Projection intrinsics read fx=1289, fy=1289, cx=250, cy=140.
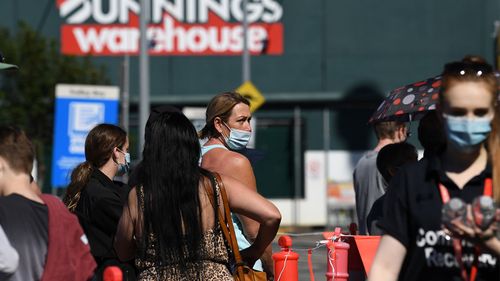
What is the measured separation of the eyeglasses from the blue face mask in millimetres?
175

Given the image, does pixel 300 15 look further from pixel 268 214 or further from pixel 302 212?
pixel 268 214

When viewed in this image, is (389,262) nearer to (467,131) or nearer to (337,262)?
(467,131)

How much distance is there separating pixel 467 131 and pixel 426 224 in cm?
36

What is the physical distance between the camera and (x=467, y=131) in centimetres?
423

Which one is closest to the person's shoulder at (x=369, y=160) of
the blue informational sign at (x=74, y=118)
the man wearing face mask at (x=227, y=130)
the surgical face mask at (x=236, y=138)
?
the man wearing face mask at (x=227, y=130)

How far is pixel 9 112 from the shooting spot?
31.6 meters

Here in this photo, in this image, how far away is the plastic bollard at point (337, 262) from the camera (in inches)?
277

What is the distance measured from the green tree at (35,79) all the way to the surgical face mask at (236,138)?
24.5 meters

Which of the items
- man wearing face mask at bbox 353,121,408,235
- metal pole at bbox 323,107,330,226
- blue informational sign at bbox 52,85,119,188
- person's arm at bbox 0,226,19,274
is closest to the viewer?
person's arm at bbox 0,226,19,274

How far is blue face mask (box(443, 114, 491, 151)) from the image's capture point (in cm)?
423

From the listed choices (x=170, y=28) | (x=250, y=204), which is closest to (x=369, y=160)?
(x=250, y=204)

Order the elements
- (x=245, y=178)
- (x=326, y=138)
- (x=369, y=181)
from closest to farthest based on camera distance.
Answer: (x=245, y=178) → (x=369, y=181) → (x=326, y=138)

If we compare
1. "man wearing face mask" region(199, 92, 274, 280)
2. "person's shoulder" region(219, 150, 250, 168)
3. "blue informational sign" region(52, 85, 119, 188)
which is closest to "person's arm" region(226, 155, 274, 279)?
"person's shoulder" region(219, 150, 250, 168)

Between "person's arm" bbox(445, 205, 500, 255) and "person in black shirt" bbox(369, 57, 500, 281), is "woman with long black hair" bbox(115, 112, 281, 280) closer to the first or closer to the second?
"person in black shirt" bbox(369, 57, 500, 281)
